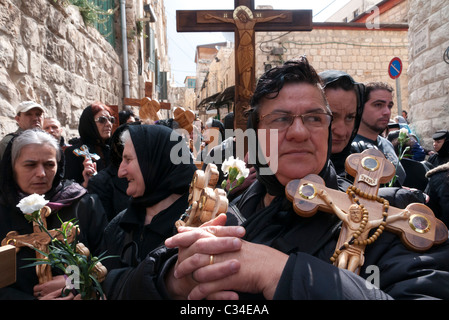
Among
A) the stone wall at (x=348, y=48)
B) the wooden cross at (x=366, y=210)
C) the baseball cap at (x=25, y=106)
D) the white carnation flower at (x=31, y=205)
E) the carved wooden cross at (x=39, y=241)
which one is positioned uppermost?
the stone wall at (x=348, y=48)

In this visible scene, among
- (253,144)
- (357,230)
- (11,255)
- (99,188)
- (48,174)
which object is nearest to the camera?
(357,230)

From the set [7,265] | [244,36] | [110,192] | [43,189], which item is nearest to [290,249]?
[7,265]

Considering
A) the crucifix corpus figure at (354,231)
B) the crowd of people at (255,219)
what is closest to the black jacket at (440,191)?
the crowd of people at (255,219)

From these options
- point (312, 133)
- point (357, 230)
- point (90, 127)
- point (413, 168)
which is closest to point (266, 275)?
point (357, 230)

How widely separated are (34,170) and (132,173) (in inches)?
33.5

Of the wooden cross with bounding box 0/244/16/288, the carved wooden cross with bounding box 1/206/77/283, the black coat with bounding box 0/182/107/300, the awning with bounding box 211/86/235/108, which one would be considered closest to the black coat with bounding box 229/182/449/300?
the wooden cross with bounding box 0/244/16/288

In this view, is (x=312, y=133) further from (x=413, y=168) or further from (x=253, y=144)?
(x=413, y=168)

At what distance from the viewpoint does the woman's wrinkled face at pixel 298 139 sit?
50.6 inches

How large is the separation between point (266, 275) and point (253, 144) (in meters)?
0.67

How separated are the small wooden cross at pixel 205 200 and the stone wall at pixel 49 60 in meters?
3.20

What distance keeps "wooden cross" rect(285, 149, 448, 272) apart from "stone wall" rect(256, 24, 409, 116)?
1297cm

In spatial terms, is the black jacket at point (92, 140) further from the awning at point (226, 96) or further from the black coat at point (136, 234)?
the awning at point (226, 96)

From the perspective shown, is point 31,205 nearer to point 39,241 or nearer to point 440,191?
point 39,241

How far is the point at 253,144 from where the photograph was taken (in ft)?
4.78
